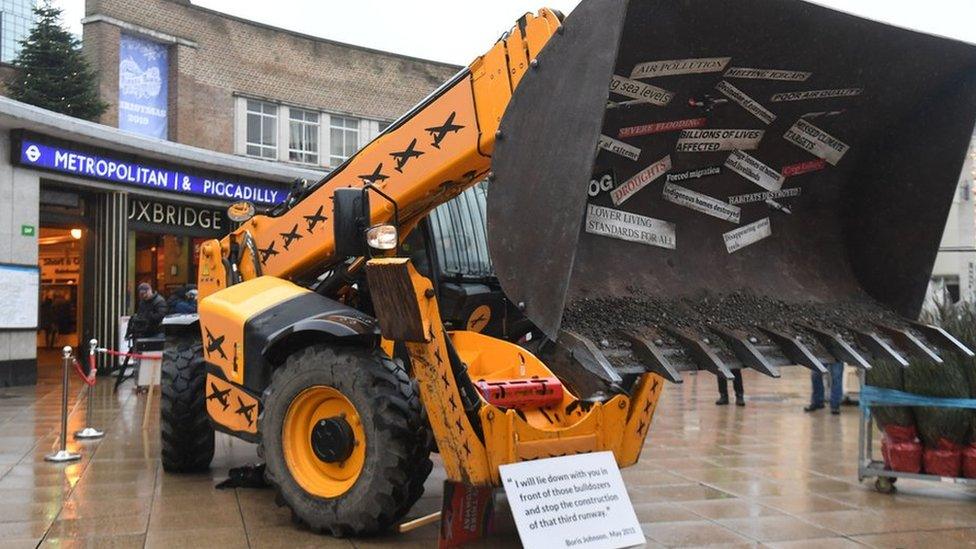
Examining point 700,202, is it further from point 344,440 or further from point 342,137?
point 342,137

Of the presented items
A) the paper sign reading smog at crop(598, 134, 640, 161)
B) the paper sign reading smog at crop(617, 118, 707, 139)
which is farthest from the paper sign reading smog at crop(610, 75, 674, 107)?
the paper sign reading smog at crop(598, 134, 640, 161)

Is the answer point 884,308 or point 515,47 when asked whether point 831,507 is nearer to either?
point 884,308

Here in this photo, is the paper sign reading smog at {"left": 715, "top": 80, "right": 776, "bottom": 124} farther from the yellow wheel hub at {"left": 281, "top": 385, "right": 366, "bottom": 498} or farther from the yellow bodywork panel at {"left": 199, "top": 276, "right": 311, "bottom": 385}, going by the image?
the yellow bodywork panel at {"left": 199, "top": 276, "right": 311, "bottom": 385}

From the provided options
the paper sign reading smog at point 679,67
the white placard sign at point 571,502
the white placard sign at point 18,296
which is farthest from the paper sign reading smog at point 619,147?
the white placard sign at point 18,296

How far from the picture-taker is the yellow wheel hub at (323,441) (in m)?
5.40

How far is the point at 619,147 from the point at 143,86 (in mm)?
25668

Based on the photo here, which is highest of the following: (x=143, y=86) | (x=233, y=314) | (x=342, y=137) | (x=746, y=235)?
(x=143, y=86)

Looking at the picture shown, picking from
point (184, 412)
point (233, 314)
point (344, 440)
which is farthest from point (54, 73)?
point (344, 440)

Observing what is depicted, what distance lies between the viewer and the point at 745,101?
17.0 ft

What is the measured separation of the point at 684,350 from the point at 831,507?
2.84 m

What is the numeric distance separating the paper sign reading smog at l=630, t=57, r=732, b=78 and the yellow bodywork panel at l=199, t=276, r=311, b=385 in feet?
9.34

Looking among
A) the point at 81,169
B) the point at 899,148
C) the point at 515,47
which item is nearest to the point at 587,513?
the point at 515,47

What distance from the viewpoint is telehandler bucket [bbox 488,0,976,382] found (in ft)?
14.4

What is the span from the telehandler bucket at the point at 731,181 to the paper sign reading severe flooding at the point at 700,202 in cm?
1
